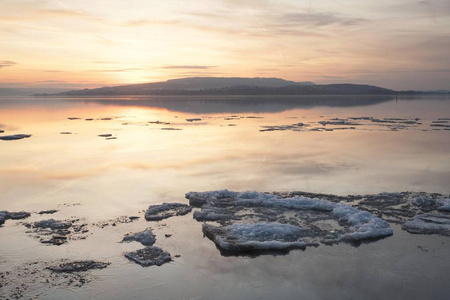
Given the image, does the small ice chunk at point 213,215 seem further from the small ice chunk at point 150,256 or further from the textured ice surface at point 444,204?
the textured ice surface at point 444,204

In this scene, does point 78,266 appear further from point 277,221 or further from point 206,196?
point 206,196

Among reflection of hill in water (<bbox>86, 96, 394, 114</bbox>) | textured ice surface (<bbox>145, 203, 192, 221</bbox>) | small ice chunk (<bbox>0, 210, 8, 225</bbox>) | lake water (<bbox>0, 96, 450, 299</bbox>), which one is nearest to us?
lake water (<bbox>0, 96, 450, 299</bbox>)

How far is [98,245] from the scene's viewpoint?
22.6ft

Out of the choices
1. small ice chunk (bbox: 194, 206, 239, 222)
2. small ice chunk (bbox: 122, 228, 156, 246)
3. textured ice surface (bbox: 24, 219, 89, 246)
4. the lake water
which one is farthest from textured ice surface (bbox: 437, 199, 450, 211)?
textured ice surface (bbox: 24, 219, 89, 246)

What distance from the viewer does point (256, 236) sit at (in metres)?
7.27

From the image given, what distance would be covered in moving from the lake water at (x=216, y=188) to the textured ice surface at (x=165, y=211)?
0.94 ft

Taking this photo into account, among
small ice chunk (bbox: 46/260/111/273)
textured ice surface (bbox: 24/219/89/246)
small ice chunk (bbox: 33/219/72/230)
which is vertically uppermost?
small ice chunk (bbox: 33/219/72/230)

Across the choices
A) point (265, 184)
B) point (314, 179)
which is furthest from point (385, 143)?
point (265, 184)

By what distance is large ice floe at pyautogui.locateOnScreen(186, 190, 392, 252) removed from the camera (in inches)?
279

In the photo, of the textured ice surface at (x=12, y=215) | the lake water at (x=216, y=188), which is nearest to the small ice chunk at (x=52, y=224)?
the lake water at (x=216, y=188)

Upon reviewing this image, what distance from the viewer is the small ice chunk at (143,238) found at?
23.0 feet

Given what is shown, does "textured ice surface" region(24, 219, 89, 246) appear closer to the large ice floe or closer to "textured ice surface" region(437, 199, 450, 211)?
the large ice floe

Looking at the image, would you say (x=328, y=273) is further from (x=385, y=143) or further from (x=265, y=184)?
(x=385, y=143)

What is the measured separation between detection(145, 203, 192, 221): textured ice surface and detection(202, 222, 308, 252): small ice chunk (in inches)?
40.2
